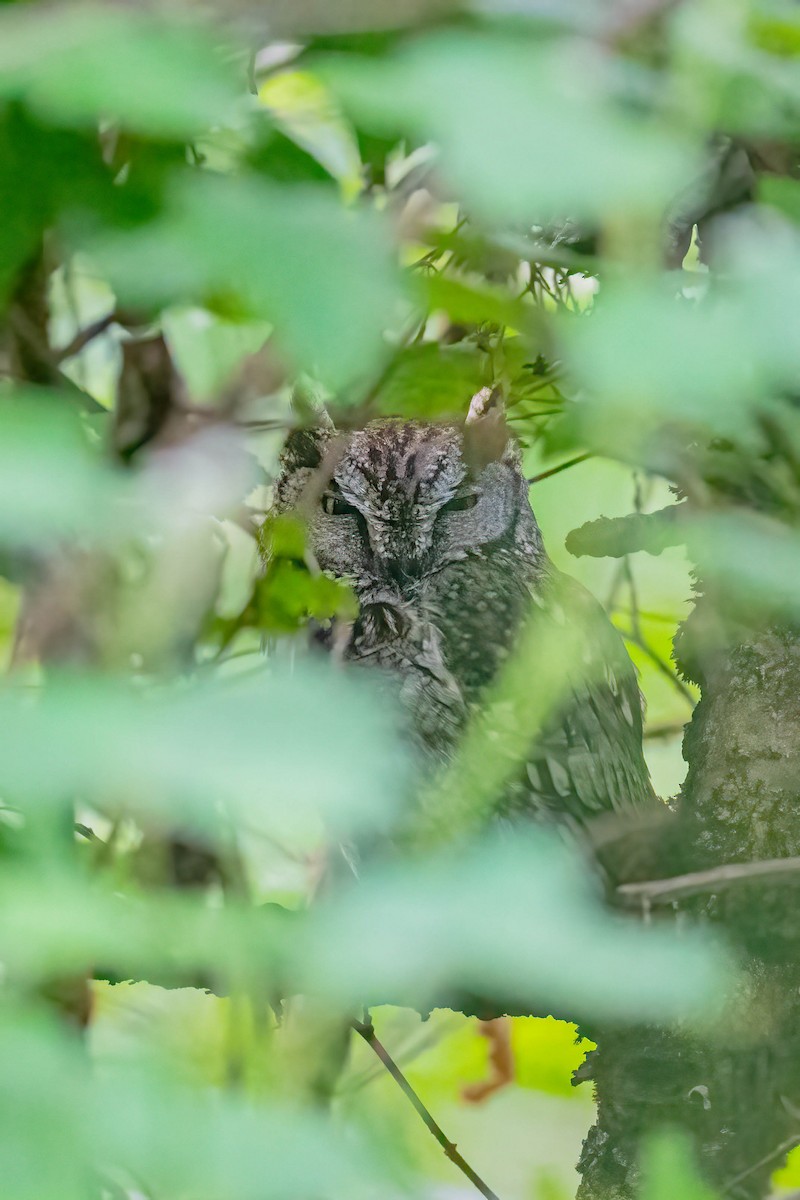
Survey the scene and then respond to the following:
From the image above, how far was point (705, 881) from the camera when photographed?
919 mm

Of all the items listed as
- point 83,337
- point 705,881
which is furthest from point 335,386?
point 83,337

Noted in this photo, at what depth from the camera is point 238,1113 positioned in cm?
32

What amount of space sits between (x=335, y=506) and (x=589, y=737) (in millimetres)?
425

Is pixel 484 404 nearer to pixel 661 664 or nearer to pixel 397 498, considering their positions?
pixel 397 498

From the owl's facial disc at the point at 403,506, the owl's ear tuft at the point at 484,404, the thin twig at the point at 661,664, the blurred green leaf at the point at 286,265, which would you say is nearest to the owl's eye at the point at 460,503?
the owl's facial disc at the point at 403,506

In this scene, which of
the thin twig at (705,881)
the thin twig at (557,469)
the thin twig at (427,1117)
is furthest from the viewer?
the thin twig at (557,469)

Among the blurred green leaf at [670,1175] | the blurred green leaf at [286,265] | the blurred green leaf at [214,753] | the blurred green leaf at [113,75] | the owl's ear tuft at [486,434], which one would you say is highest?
the blurred green leaf at [113,75]

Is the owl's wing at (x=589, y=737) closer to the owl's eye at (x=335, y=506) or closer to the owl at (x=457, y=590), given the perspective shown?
the owl at (x=457, y=590)

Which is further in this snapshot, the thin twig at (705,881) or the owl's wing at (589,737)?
the owl's wing at (589,737)

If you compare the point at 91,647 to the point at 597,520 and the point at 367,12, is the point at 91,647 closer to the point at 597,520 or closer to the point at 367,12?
the point at 597,520

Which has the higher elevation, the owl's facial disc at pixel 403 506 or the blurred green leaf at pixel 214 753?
the blurred green leaf at pixel 214 753

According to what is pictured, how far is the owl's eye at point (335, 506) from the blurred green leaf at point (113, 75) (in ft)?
3.69

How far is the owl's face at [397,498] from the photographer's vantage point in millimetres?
1479

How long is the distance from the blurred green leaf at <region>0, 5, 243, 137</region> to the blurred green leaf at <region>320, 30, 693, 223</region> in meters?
0.04
